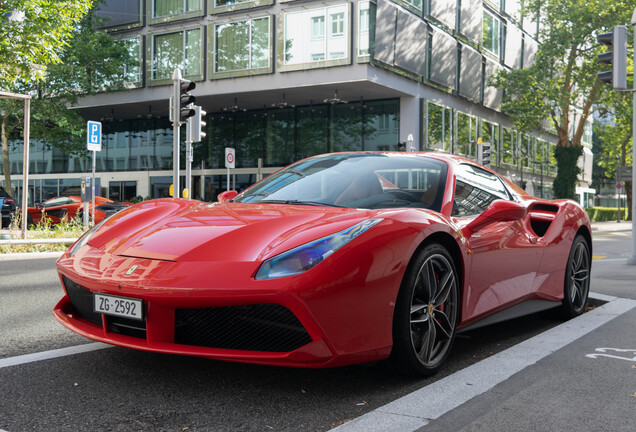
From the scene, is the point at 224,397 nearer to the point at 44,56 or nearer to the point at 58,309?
the point at 58,309

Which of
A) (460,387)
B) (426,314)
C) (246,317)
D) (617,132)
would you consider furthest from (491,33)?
(246,317)

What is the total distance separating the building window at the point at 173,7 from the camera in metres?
31.0

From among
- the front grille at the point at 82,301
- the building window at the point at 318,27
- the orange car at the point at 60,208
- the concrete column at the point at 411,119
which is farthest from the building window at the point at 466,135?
the front grille at the point at 82,301

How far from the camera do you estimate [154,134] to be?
121 ft

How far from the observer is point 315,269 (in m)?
2.75

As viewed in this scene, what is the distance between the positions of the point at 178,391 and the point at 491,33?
39.7 m

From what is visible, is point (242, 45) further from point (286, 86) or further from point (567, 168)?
point (567, 168)

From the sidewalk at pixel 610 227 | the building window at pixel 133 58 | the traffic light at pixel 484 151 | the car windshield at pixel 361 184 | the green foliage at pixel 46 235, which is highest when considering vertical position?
the building window at pixel 133 58

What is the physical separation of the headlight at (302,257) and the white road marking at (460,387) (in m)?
0.67

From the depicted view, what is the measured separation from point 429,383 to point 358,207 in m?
1.01

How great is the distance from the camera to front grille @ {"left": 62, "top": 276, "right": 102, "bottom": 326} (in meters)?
3.18

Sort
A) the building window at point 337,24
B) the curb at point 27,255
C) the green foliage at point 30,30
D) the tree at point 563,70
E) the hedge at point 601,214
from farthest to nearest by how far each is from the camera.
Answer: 1. the hedge at point 601,214
2. the tree at point 563,70
3. the building window at point 337,24
4. the green foliage at point 30,30
5. the curb at point 27,255

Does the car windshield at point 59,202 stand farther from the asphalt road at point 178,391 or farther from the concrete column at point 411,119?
the asphalt road at point 178,391

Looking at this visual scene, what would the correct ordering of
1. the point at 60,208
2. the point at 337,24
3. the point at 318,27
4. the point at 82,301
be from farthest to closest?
the point at 318,27, the point at 337,24, the point at 60,208, the point at 82,301
